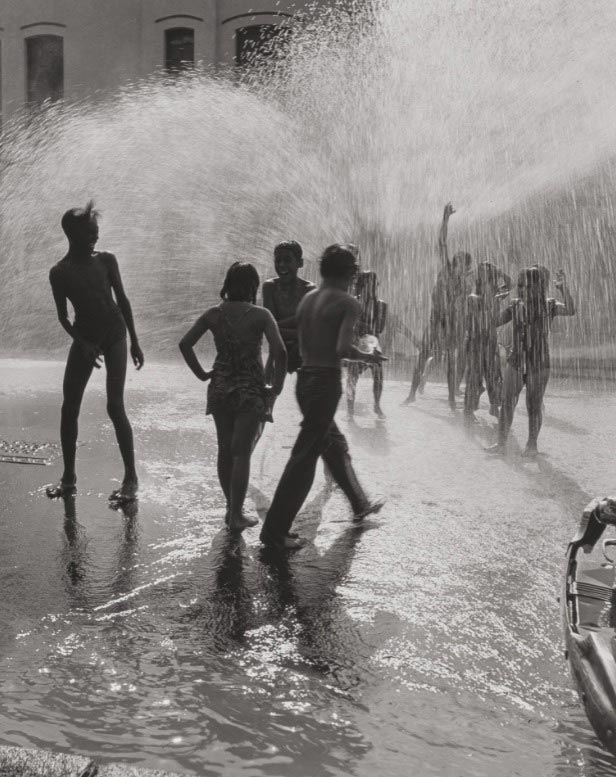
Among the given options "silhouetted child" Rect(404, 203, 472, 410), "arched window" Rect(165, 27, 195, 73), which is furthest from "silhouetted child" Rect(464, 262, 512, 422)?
"arched window" Rect(165, 27, 195, 73)

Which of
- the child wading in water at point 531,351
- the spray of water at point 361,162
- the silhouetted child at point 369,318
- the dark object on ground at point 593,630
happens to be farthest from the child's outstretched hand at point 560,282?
the spray of water at point 361,162

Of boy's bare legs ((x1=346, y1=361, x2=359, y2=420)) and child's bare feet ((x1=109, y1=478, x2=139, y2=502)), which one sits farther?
boy's bare legs ((x1=346, y1=361, x2=359, y2=420))

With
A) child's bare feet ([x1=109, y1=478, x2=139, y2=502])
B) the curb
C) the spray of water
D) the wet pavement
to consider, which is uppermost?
the spray of water

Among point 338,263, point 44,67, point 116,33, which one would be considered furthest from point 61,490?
point 44,67

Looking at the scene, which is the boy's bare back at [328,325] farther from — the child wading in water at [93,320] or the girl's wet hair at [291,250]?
the child wading in water at [93,320]

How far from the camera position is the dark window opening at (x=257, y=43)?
24.2 metres

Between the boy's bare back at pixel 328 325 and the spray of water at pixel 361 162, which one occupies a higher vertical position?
the spray of water at pixel 361 162

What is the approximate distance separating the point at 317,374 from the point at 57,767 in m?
3.07

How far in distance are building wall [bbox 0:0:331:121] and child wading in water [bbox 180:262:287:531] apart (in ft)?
65.4

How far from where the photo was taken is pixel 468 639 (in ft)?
13.1

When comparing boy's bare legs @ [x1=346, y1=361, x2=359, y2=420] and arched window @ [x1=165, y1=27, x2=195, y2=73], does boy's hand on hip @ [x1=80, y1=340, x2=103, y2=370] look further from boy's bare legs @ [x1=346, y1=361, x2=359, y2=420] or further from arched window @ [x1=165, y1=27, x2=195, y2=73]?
arched window @ [x1=165, y1=27, x2=195, y2=73]

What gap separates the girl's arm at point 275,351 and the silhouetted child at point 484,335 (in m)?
4.80

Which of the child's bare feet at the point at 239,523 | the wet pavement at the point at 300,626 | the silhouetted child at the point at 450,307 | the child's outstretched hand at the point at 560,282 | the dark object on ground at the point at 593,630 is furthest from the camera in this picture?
the silhouetted child at the point at 450,307

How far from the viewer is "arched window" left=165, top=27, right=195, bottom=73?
2525 cm
